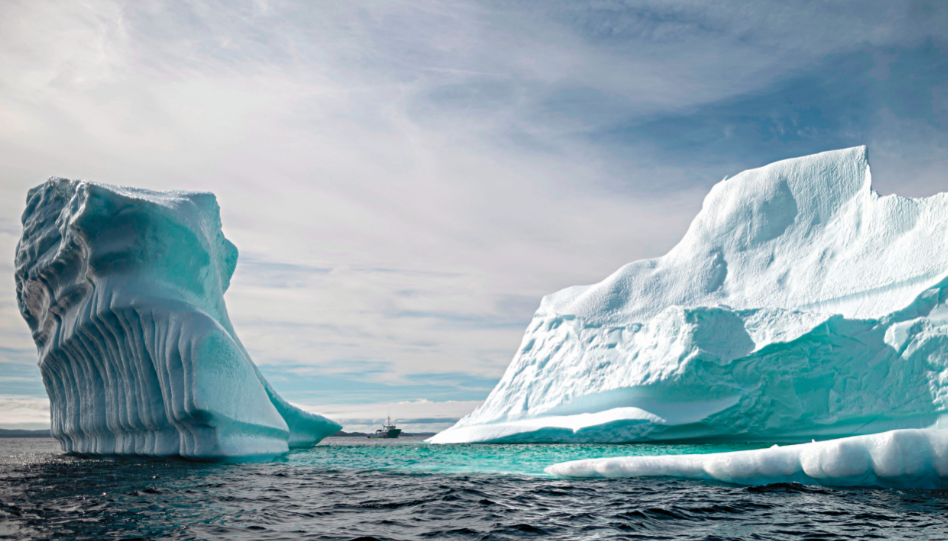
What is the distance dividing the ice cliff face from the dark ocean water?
13.7 meters

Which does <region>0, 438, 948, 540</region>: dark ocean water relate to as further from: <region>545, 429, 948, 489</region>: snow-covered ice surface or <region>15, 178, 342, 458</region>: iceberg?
<region>15, 178, 342, 458</region>: iceberg

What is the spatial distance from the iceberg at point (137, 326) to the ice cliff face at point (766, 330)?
12.4m

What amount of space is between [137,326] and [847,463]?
13.9 metres

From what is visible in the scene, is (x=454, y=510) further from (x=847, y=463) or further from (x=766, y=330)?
(x=766, y=330)

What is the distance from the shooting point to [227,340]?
13375 millimetres

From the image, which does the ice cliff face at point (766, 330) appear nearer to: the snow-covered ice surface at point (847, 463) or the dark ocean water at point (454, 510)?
the snow-covered ice surface at point (847, 463)

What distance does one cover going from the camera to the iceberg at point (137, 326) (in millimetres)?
12656

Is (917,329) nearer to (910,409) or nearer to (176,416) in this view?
(910,409)

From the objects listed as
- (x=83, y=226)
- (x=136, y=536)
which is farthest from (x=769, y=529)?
(x=83, y=226)

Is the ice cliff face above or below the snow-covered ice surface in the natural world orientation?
above

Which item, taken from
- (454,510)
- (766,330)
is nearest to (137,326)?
(454,510)

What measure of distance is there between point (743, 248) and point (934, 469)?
18.4 metres

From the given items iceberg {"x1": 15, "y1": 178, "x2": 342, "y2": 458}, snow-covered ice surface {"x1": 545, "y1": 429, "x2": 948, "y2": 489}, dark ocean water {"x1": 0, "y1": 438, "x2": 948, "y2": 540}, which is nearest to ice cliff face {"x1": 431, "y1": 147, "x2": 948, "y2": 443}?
iceberg {"x1": 15, "y1": 178, "x2": 342, "y2": 458}

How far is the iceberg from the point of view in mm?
12656
